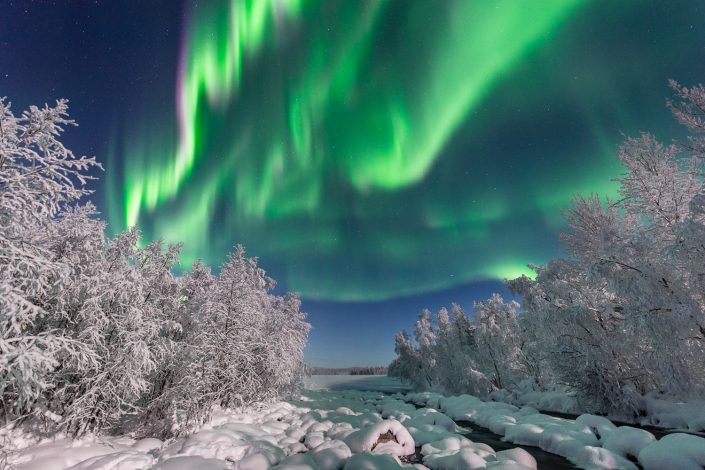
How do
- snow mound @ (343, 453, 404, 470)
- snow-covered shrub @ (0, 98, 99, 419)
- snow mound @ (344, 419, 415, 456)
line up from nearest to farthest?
snow-covered shrub @ (0, 98, 99, 419), snow mound @ (343, 453, 404, 470), snow mound @ (344, 419, 415, 456)

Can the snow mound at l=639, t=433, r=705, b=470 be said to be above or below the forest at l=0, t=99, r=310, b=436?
below

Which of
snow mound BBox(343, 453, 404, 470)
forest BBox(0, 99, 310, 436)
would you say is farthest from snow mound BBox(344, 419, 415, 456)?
forest BBox(0, 99, 310, 436)

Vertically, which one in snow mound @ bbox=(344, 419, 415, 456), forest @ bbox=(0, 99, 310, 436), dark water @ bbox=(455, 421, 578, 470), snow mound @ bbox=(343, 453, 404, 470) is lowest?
dark water @ bbox=(455, 421, 578, 470)

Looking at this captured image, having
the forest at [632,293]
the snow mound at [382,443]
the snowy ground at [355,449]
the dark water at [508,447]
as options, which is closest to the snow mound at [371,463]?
the snowy ground at [355,449]

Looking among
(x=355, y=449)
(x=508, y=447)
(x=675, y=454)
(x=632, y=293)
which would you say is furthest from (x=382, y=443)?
(x=632, y=293)

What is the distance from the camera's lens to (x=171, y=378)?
46.5 feet

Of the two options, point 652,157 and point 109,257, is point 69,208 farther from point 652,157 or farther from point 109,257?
point 652,157

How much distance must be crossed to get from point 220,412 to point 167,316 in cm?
935

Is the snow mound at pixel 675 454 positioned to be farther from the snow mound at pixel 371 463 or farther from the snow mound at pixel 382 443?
the snow mound at pixel 382 443

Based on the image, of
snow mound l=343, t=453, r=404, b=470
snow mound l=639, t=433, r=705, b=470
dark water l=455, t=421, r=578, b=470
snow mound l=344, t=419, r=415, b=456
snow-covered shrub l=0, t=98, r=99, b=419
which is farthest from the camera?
snow mound l=344, t=419, r=415, b=456

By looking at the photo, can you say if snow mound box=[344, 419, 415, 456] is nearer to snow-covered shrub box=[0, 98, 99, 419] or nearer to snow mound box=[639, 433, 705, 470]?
snow mound box=[639, 433, 705, 470]

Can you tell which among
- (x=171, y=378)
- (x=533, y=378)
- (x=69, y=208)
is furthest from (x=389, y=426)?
(x=533, y=378)

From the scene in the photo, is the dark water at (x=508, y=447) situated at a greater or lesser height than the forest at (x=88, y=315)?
lesser

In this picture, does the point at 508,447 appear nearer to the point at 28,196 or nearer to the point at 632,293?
the point at 632,293
